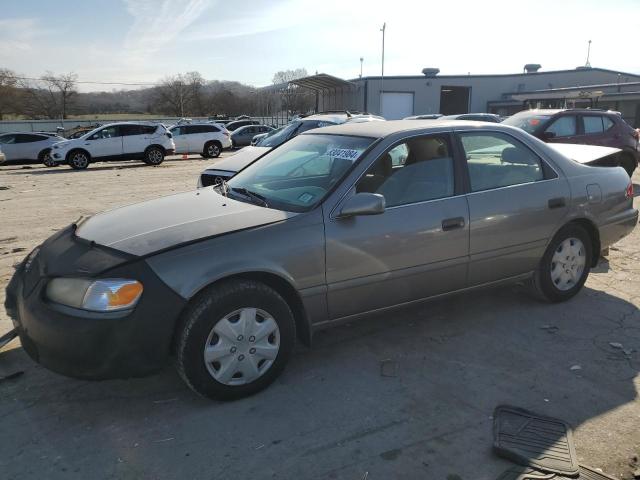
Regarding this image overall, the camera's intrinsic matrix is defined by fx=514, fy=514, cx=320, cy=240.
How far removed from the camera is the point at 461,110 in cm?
4997

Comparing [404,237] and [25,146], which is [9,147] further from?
[404,237]

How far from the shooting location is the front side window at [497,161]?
401cm

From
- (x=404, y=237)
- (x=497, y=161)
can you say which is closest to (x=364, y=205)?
(x=404, y=237)

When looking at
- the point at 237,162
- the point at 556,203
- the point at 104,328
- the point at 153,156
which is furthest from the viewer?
the point at 153,156

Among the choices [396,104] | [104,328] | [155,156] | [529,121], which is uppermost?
[396,104]

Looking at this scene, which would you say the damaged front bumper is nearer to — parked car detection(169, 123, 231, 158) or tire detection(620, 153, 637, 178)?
tire detection(620, 153, 637, 178)

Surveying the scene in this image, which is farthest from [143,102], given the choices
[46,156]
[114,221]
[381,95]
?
[114,221]

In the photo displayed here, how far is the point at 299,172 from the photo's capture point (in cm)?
404

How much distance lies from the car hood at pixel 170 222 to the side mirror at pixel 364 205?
35 centimetres

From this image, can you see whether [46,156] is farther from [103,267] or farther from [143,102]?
[143,102]

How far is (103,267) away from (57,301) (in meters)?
0.32

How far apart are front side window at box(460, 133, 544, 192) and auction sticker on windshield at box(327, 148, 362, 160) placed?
0.91m

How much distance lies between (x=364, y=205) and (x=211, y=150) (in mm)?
22196

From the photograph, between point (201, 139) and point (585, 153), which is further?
point (201, 139)
